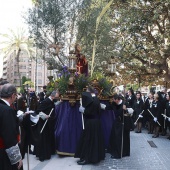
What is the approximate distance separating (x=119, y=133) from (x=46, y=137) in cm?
215

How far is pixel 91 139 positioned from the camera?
722 cm

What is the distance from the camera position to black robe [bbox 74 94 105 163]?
713 centimetres

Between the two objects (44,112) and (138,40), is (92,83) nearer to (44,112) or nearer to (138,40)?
(44,112)

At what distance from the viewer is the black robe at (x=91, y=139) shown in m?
7.13

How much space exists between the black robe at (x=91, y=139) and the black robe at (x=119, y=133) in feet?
2.54

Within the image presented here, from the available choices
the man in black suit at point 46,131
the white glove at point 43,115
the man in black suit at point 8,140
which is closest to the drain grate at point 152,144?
the man in black suit at point 46,131

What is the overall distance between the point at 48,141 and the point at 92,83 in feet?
7.46

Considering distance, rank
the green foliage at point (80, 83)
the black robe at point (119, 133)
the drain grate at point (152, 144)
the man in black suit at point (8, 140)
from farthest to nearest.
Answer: the drain grate at point (152, 144) → the green foliage at point (80, 83) → the black robe at point (119, 133) → the man in black suit at point (8, 140)

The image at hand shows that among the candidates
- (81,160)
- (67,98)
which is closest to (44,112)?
(67,98)

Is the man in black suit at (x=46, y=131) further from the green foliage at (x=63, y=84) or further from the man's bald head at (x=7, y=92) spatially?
the man's bald head at (x=7, y=92)

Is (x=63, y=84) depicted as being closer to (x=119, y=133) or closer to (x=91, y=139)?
(x=91, y=139)

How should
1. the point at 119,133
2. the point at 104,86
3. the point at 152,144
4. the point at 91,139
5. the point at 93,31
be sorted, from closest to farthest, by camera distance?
the point at 91,139, the point at 119,133, the point at 104,86, the point at 152,144, the point at 93,31

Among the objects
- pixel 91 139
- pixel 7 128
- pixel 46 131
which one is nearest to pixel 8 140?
pixel 7 128

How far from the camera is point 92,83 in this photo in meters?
8.72
